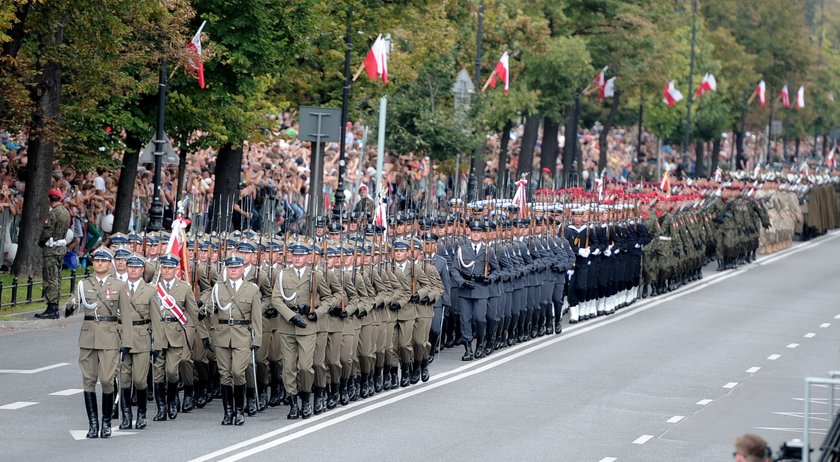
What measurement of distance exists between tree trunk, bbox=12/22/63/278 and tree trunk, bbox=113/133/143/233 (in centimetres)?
190

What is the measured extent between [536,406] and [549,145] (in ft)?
128

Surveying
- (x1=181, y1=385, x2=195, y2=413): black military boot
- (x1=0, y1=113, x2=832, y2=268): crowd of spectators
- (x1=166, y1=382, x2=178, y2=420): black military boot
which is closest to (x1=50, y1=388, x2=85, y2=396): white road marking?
(x1=181, y1=385, x2=195, y2=413): black military boot

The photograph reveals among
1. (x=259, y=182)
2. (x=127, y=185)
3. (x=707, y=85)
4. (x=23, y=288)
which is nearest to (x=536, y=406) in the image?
(x=23, y=288)

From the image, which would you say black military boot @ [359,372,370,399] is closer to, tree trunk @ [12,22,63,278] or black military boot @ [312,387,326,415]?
black military boot @ [312,387,326,415]

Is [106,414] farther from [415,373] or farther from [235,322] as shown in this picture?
[415,373]

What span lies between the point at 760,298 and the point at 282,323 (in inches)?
695

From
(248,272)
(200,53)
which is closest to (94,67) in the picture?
(200,53)

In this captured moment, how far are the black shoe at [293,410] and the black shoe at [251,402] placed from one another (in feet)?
1.26

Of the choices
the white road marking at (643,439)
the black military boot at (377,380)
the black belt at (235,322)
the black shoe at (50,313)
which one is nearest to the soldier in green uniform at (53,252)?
the black shoe at (50,313)

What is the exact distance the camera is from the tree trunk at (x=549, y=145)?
5772 centimetres

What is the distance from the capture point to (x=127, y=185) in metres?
32.3

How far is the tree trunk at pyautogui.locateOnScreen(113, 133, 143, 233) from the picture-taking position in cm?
3177

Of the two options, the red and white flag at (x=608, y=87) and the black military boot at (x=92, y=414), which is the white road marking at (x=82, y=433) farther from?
the red and white flag at (x=608, y=87)

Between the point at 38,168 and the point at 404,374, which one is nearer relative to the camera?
the point at 404,374
